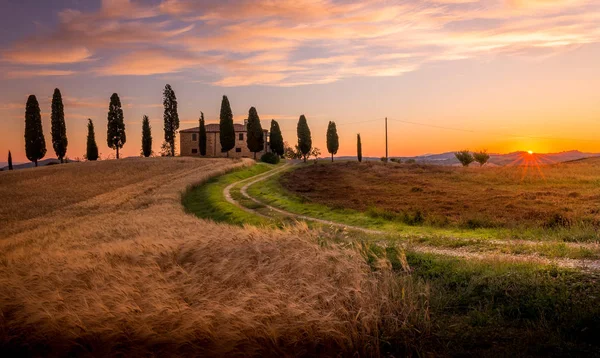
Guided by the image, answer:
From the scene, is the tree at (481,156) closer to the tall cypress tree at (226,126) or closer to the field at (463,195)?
the field at (463,195)

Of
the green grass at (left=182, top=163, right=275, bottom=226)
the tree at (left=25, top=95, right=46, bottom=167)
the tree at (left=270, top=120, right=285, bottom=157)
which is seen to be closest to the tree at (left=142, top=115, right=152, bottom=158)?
the tree at (left=25, top=95, right=46, bottom=167)

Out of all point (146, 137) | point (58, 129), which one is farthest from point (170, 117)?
point (58, 129)

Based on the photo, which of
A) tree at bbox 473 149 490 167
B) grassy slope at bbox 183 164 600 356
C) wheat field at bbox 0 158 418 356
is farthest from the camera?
tree at bbox 473 149 490 167

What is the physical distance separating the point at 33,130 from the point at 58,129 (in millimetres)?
4734

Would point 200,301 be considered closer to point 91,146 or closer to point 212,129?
point 91,146

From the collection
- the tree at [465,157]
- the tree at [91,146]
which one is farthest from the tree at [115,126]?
the tree at [465,157]

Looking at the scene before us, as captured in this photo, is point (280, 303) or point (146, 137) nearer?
point (280, 303)

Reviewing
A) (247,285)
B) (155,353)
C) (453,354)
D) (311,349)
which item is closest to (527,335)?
(453,354)

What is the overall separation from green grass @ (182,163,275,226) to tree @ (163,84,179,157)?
4537 cm

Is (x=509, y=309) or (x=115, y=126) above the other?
(x=115, y=126)

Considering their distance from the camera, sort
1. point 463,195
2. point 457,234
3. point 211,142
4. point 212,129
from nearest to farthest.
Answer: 1. point 457,234
2. point 463,195
3. point 211,142
4. point 212,129

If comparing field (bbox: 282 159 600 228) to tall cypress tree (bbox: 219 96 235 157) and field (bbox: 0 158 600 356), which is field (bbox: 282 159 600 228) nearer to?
field (bbox: 0 158 600 356)

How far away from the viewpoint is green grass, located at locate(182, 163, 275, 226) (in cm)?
2742

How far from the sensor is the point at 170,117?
98.4 metres
